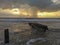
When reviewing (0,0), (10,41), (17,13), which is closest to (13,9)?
(17,13)

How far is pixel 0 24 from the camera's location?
1.56m

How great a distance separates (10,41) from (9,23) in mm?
214

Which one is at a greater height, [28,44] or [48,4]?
[48,4]

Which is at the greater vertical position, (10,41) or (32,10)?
(32,10)

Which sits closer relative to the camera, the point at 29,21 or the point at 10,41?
the point at 29,21

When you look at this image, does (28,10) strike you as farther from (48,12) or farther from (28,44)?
(28,44)

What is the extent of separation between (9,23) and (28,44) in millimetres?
300

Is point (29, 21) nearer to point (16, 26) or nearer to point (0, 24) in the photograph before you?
point (16, 26)

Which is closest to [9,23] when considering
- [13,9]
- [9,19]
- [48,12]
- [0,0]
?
[9,19]

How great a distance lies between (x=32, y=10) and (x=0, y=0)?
0.35m

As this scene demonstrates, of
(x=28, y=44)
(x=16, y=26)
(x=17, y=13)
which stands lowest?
(x=28, y=44)

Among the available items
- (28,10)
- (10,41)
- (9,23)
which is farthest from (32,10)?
(10,41)

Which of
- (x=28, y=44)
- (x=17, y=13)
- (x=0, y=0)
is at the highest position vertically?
(x=0, y=0)

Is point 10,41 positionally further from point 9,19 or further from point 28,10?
point 28,10
